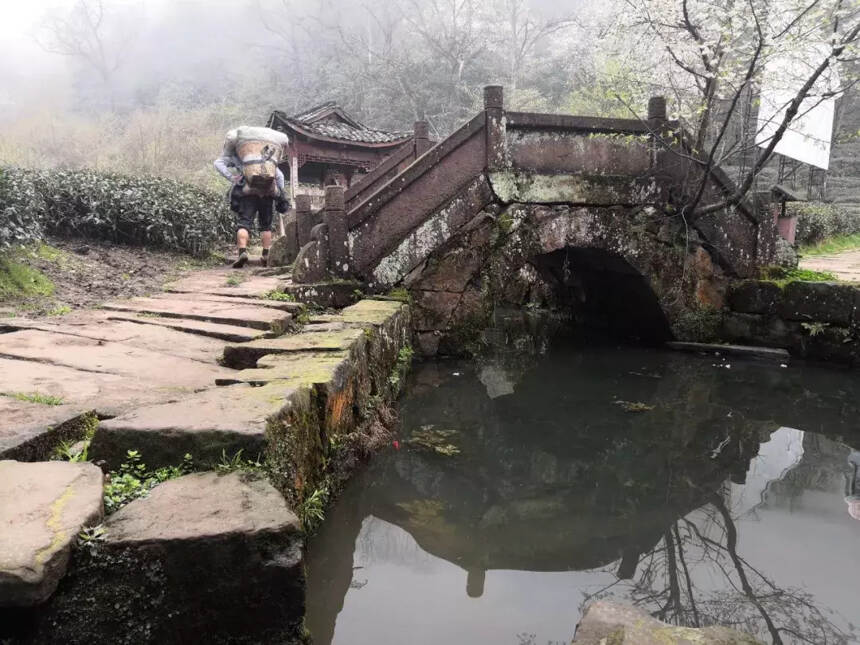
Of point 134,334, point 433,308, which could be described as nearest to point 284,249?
point 433,308

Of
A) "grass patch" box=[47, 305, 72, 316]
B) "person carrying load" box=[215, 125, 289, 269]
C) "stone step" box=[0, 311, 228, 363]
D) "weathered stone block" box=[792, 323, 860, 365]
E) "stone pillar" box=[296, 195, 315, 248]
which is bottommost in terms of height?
"weathered stone block" box=[792, 323, 860, 365]

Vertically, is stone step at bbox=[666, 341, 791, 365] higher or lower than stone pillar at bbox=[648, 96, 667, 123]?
lower

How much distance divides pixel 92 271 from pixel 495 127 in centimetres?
529

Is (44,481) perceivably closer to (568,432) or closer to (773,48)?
(568,432)

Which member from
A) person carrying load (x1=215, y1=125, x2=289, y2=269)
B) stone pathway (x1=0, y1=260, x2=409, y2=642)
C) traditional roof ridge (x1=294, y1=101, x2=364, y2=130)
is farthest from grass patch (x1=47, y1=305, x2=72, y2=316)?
traditional roof ridge (x1=294, y1=101, x2=364, y2=130)

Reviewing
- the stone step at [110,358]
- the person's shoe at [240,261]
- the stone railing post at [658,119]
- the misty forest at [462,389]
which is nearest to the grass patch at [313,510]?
the misty forest at [462,389]

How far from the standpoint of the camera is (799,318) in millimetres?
7250

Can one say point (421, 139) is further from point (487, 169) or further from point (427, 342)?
point (427, 342)

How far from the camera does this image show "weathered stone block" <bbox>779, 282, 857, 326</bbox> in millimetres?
6871

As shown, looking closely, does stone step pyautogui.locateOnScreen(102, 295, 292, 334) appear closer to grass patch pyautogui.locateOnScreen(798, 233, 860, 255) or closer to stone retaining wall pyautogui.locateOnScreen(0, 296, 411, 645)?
stone retaining wall pyautogui.locateOnScreen(0, 296, 411, 645)

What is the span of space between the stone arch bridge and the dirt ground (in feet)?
7.22

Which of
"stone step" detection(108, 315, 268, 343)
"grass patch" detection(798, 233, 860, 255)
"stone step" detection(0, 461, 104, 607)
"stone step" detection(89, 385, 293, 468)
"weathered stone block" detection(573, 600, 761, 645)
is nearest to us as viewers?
"stone step" detection(0, 461, 104, 607)

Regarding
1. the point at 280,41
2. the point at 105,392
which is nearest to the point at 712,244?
the point at 105,392

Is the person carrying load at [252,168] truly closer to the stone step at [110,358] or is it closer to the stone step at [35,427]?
the stone step at [110,358]
